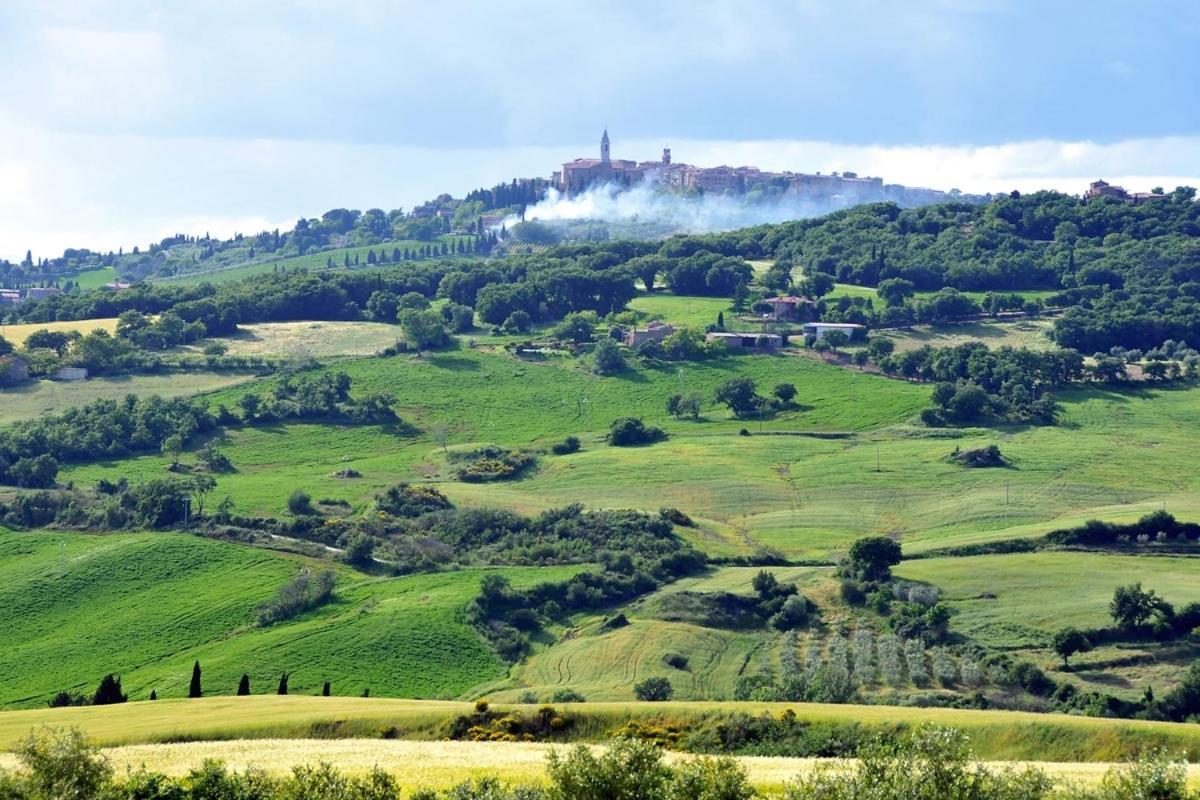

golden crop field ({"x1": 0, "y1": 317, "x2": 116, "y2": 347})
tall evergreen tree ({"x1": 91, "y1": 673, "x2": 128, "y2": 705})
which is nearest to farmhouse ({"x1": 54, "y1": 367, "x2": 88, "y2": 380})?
golden crop field ({"x1": 0, "y1": 317, "x2": 116, "y2": 347})

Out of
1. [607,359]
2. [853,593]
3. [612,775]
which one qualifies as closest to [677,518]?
[853,593]

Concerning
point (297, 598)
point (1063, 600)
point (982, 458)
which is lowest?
point (297, 598)

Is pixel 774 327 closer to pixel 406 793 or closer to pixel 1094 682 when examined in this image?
pixel 1094 682

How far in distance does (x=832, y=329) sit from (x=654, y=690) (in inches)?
3973

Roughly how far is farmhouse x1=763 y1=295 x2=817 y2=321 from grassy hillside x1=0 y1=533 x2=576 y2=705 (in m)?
87.8

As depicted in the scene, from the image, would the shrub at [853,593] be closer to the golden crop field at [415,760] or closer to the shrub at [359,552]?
the shrub at [359,552]

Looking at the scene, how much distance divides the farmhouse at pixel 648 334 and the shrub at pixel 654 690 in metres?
95.4

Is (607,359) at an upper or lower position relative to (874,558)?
upper

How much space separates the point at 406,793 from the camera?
43.8m

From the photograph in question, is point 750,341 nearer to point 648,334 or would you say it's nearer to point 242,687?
point 648,334

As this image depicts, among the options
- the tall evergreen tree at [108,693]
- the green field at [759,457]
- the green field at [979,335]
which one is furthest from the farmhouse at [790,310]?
the tall evergreen tree at [108,693]

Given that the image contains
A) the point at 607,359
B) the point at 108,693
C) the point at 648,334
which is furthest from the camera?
the point at 648,334

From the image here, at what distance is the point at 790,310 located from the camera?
602 feet

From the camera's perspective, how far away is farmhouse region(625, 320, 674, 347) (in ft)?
554
